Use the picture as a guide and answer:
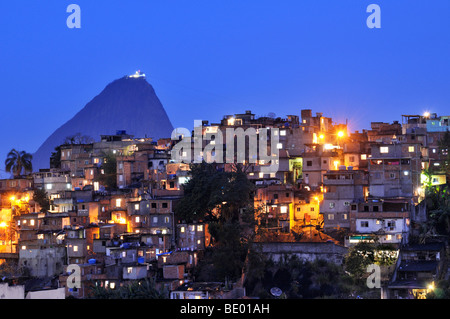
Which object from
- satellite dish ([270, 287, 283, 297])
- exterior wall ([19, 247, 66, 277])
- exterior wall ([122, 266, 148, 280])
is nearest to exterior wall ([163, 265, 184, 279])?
exterior wall ([122, 266, 148, 280])

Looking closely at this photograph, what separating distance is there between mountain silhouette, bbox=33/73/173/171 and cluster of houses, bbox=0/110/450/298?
143 ft

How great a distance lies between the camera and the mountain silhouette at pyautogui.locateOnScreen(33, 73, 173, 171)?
82438 mm

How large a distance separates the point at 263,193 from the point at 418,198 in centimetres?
586

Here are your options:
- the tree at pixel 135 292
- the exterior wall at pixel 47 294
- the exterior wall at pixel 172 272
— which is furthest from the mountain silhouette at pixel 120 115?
the tree at pixel 135 292

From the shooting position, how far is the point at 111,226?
1099 inches

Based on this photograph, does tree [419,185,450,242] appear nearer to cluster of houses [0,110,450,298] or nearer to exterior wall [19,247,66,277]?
cluster of houses [0,110,450,298]

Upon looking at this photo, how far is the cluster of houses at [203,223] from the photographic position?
981 inches

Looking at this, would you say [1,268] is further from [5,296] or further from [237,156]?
[237,156]

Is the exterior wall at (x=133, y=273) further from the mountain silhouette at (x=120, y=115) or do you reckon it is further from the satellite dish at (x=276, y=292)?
the mountain silhouette at (x=120, y=115)

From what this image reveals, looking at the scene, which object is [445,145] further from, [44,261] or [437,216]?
[44,261]

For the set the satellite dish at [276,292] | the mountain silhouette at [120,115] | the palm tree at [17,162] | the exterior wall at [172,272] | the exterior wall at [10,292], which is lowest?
the satellite dish at [276,292]

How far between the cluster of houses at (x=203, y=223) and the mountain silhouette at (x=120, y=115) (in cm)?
4360

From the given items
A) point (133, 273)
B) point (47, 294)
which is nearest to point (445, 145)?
point (133, 273)

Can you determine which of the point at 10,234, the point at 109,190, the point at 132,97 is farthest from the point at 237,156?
the point at 132,97
